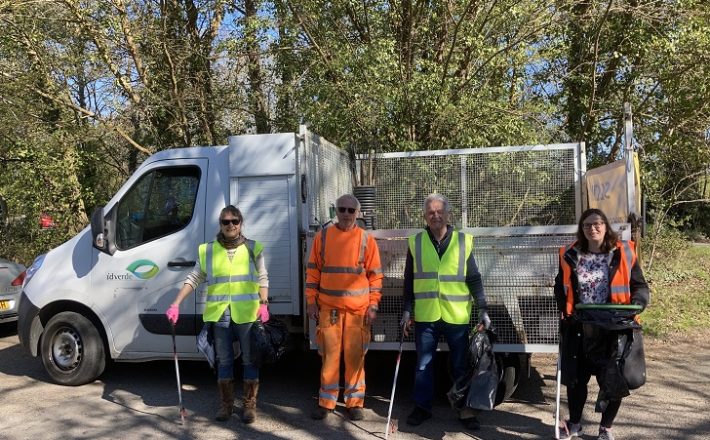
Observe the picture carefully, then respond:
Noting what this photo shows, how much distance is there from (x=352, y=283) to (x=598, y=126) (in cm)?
574

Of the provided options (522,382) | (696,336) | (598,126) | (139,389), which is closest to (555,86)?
(598,126)

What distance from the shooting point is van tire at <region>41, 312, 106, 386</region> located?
577cm

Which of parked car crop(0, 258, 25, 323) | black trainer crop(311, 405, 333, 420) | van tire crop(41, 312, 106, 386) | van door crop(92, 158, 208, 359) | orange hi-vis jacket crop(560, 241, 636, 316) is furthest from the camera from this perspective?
parked car crop(0, 258, 25, 323)

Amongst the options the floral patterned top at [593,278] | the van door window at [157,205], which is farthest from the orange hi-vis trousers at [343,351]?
the van door window at [157,205]

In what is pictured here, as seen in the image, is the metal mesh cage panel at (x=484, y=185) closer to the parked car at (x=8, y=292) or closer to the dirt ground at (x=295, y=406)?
the dirt ground at (x=295, y=406)

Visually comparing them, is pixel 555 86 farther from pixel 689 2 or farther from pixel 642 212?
pixel 642 212

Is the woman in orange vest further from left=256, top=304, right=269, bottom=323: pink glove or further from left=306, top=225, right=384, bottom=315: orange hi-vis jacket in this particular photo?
left=256, top=304, right=269, bottom=323: pink glove

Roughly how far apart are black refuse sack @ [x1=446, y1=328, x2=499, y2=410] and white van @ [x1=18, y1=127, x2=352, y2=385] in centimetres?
158

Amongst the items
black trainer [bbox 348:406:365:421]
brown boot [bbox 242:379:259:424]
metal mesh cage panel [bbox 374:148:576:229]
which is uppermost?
metal mesh cage panel [bbox 374:148:576:229]

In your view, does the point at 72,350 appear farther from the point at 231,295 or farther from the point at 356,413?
the point at 356,413

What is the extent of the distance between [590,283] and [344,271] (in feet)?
5.95

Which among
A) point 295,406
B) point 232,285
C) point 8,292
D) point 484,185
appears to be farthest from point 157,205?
point 8,292

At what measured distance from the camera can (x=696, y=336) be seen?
768cm

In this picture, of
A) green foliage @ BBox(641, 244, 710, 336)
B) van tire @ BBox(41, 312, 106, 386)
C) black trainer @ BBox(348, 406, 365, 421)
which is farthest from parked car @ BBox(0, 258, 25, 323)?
green foliage @ BBox(641, 244, 710, 336)
